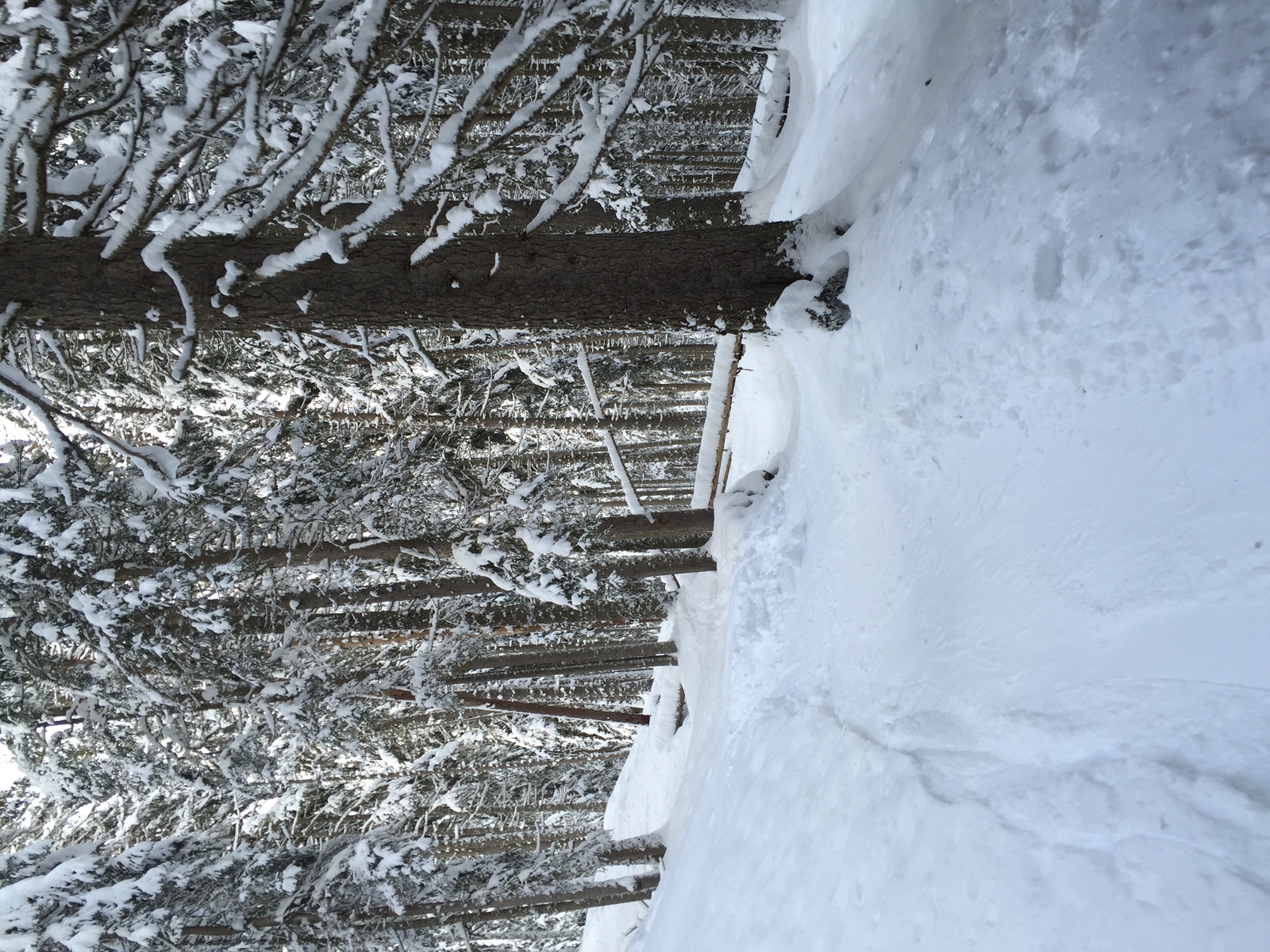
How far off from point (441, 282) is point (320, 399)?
5030mm

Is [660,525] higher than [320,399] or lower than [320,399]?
lower

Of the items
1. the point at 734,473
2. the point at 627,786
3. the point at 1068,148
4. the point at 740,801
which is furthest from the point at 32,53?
the point at 627,786

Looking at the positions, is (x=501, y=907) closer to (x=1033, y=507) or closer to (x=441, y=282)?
(x=441, y=282)

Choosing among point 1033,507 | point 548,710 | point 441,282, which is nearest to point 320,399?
point 548,710

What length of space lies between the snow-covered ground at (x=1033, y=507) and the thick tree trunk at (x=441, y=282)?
34 cm

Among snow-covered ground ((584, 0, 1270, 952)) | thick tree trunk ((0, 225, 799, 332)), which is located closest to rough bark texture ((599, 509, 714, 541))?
snow-covered ground ((584, 0, 1270, 952))

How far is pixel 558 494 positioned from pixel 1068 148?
3.67 meters

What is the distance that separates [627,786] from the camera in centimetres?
855

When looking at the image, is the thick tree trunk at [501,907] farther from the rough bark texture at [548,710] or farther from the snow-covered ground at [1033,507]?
the snow-covered ground at [1033,507]

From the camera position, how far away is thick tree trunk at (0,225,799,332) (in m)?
2.87

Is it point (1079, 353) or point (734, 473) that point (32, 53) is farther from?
point (734, 473)

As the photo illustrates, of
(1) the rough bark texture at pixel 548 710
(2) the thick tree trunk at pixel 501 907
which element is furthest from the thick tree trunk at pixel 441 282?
(2) the thick tree trunk at pixel 501 907

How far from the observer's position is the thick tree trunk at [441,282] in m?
2.87

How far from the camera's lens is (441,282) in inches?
122
